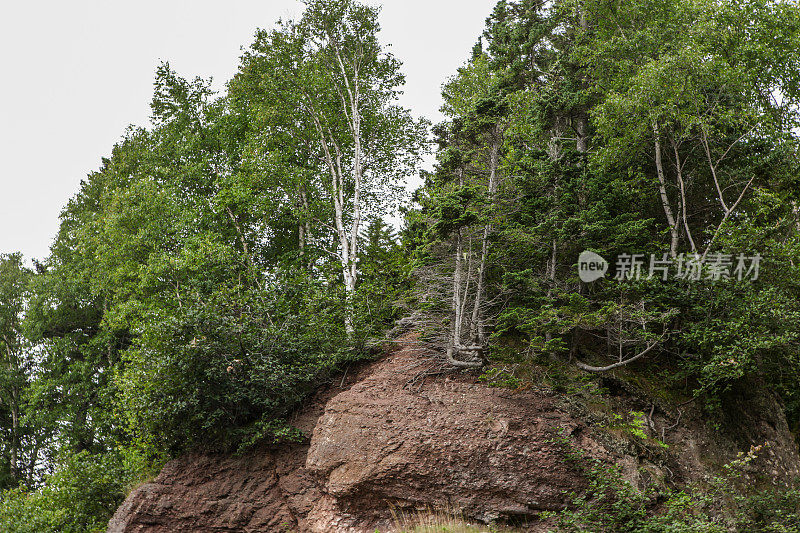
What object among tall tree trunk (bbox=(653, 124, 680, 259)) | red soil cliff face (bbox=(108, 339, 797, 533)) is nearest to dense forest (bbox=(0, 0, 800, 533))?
tall tree trunk (bbox=(653, 124, 680, 259))

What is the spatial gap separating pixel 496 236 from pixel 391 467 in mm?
5146

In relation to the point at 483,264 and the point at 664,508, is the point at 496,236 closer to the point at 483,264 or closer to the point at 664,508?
the point at 483,264

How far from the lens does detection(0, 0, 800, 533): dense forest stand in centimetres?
1005

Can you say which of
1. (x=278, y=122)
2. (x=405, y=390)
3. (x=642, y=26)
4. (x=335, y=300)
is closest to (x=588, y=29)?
(x=642, y=26)

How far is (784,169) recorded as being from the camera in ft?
36.5

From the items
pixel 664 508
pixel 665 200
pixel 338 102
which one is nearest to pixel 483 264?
pixel 665 200

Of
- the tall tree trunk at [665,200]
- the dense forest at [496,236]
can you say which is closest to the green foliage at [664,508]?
the dense forest at [496,236]

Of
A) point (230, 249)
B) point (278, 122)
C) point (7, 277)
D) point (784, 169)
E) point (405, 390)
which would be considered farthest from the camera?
point (7, 277)

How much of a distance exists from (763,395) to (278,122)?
52.3 ft

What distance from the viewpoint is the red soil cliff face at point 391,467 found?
876 centimetres

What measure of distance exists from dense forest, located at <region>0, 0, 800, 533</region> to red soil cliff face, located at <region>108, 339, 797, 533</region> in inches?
23.4

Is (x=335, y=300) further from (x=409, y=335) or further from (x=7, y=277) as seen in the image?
(x=7, y=277)

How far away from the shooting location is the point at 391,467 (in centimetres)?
902

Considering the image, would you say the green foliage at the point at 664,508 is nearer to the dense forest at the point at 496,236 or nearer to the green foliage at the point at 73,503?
the dense forest at the point at 496,236
